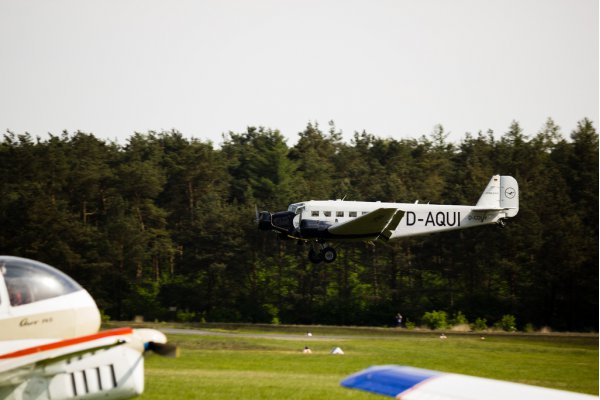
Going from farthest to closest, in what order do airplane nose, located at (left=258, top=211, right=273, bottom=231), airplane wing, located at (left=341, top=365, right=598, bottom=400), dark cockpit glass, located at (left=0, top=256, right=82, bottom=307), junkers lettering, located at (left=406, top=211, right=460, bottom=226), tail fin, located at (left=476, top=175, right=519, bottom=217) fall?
tail fin, located at (left=476, top=175, right=519, bottom=217) → junkers lettering, located at (left=406, top=211, right=460, bottom=226) → airplane nose, located at (left=258, top=211, right=273, bottom=231) → dark cockpit glass, located at (left=0, top=256, right=82, bottom=307) → airplane wing, located at (left=341, top=365, right=598, bottom=400)

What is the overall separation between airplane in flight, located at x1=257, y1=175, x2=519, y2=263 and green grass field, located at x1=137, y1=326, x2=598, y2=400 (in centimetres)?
460

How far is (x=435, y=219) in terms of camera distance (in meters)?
43.8

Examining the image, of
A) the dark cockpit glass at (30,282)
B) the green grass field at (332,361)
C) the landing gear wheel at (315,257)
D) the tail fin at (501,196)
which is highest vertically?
the tail fin at (501,196)

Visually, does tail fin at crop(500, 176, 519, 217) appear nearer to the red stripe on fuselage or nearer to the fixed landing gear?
the fixed landing gear

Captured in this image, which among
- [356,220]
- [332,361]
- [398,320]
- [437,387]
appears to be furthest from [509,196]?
[437,387]

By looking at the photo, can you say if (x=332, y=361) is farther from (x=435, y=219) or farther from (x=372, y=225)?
(x=435, y=219)

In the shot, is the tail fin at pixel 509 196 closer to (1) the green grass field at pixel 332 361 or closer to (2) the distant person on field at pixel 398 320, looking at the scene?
(1) the green grass field at pixel 332 361

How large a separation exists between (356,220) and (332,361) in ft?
50.0

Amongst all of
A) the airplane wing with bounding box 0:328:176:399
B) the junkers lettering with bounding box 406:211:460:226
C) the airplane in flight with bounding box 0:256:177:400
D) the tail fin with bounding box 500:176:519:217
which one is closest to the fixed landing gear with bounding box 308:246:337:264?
the junkers lettering with bounding box 406:211:460:226

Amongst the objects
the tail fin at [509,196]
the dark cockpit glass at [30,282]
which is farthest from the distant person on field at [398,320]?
the dark cockpit glass at [30,282]

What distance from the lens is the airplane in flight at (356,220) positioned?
42.6 m

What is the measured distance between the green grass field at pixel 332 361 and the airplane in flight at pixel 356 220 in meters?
4.60

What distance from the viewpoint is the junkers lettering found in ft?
143

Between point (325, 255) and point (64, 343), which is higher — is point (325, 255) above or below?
above
